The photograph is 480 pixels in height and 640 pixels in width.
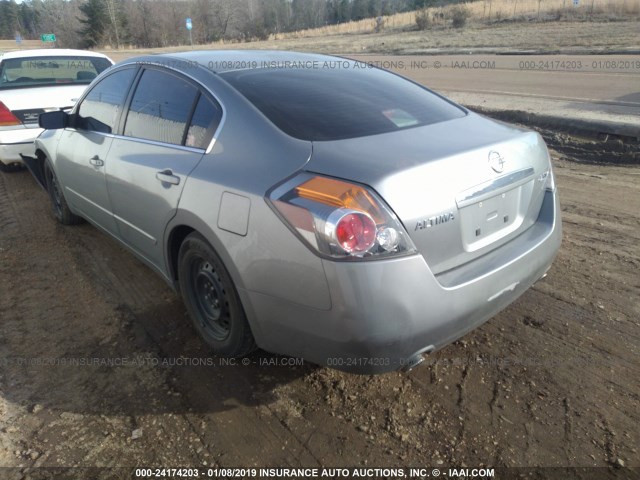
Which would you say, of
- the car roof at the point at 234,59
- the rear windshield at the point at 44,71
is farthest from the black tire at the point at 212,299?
the rear windshield at the point at 44,71

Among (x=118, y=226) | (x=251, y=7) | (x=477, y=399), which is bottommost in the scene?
(x=477, y=399)

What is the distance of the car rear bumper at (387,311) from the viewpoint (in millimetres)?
2090

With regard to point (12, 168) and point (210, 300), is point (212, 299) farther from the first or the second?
point (12, 168)

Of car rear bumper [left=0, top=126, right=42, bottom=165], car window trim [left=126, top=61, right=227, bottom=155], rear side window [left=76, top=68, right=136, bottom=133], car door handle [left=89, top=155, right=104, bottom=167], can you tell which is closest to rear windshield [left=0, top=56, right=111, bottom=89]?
car rear bumper [left=0, top=126, right=42, bottom=165]

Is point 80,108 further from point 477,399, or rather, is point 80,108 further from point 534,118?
point 534,118

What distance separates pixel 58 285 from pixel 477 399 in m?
3.26

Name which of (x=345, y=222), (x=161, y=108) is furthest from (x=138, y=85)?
(x=345, y=222)

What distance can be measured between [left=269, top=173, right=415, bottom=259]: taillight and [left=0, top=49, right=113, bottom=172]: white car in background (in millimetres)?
5750

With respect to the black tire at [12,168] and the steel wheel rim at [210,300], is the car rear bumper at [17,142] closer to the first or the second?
the black tire at [12,168]

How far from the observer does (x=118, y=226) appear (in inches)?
149

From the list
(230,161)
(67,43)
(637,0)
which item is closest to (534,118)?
(230,161)

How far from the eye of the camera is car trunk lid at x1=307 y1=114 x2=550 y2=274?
221cm

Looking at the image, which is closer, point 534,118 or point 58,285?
point 58,285

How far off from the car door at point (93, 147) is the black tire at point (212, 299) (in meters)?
1.16
